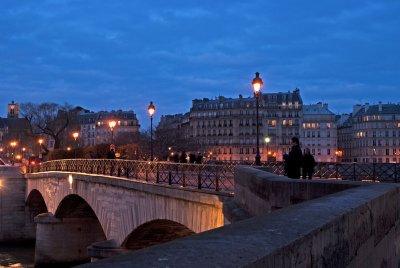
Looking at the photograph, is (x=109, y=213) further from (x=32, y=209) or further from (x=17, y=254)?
(x=32, y=209)

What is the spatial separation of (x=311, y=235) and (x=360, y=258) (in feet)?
9.01

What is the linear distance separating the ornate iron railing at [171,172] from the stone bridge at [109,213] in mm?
500

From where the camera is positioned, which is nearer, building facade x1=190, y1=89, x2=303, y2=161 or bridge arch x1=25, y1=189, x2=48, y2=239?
bridge arch x1=25, y1=189, x2=48, y2=239

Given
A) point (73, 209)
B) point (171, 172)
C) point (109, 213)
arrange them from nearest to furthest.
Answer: point (171, 172)
point (109, 213)
point (73, 209)

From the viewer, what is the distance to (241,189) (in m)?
15.1

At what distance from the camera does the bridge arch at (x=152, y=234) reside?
26.7 meters

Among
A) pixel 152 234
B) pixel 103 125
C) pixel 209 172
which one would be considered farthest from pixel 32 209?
pixel 103 125

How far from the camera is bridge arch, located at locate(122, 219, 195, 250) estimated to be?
87.7 feet

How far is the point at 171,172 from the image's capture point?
22.8 meters

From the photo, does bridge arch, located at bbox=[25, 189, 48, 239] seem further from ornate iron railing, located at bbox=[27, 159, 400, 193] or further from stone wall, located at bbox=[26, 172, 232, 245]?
ornate iron railing, located at bbox=[27, 159, 400, 193]

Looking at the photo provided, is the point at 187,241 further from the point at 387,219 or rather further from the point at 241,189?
the point at 241,189

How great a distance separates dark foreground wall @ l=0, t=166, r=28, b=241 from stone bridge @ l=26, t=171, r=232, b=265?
0.82 meters

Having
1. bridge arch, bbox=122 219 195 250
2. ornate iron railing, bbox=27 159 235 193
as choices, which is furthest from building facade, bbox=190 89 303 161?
bridge arch, bbox=122 219 195 250

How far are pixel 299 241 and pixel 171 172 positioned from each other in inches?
723
